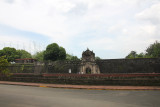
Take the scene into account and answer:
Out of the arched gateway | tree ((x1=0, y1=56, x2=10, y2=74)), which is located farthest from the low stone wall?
tree ((x1=0, y1=56, x2=10, y2=74))

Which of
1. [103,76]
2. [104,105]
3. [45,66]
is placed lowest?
[104,105]

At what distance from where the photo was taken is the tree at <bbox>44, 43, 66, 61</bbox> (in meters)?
36.3

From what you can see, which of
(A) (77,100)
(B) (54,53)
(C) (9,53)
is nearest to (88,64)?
(A) (77,100)

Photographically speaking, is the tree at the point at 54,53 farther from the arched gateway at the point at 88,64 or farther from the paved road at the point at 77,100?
the paved road at the point at 77,100

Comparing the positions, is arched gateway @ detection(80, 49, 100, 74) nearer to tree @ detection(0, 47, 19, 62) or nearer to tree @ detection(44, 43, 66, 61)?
tree @ detection(44, 43, 66, 61)

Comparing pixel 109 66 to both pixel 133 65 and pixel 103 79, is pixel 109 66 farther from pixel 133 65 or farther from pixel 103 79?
pixel 103 79

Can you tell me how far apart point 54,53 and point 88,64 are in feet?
68.7

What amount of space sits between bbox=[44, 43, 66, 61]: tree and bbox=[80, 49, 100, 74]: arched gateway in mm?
19401

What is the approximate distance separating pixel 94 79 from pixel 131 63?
16.6ft

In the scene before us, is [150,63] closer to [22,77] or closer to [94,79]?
[94,79]

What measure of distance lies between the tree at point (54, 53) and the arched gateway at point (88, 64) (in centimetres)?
1940

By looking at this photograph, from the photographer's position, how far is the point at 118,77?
11.4 m

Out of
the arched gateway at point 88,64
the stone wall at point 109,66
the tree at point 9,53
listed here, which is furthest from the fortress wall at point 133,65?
the tree at point 9,53

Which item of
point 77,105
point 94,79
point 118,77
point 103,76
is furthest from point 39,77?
point 77,105
